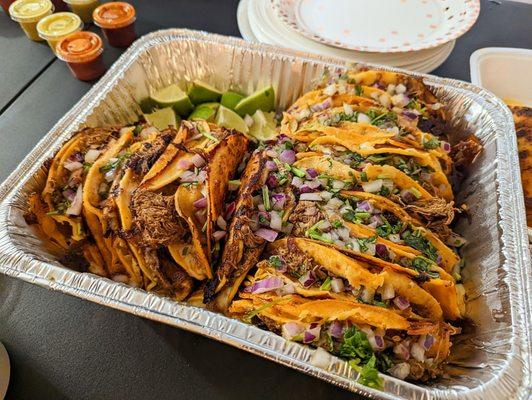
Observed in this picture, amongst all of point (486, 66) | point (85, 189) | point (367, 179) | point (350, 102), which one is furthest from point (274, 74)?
point (486, 66)

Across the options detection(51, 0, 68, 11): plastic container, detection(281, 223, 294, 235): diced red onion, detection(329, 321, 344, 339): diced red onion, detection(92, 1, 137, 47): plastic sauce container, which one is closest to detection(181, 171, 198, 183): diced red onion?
detection(281, 223, 294, 235): diced red onion

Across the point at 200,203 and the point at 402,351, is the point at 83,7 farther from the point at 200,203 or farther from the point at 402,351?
the point at 402,351

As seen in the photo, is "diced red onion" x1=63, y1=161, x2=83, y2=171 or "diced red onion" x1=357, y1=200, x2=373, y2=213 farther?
→ "diced red onion" x1=63, y1=161, x2=83, y2=171

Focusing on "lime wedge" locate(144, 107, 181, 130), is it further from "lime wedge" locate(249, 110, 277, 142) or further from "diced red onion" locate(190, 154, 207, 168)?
"diced red onion" locate(190, 154, 207, 168)

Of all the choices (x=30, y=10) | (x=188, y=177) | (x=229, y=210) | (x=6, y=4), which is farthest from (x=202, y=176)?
(x=6, y=4)

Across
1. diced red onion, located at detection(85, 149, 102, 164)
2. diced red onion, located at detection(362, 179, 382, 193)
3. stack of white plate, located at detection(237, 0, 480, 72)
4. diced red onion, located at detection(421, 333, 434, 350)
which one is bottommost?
diced red onion, located at detection(421, 333, 434, 350)

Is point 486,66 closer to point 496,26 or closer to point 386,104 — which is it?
point 496,26

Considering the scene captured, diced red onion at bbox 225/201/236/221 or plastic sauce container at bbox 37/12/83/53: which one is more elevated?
plastic sauce container at bbox 37/12/83/53

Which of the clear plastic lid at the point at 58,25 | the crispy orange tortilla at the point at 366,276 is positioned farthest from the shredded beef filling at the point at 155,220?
the clear plastic lid at the point at 58,25

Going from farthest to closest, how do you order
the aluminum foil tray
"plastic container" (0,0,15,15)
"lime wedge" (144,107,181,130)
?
1. "plastic container" (0,0,15,15)
2. "lime wedge" (144,107,181,130)
3. the aluminum foil tray
